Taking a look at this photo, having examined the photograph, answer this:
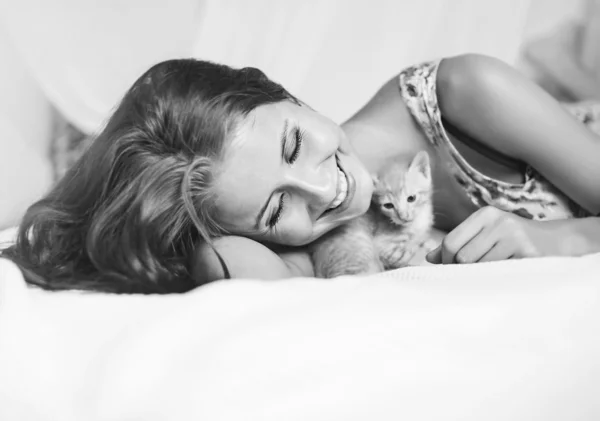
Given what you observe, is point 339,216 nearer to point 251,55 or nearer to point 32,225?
point 32,225

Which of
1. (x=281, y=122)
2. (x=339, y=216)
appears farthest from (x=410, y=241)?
(x=281, y=122)

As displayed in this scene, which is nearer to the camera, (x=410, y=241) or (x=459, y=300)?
(x=459, y=300)

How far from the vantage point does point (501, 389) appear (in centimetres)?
62

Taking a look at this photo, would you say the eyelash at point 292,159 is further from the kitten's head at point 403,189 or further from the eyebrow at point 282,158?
the kitten's head at point 403,189

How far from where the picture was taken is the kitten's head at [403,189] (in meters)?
1.27

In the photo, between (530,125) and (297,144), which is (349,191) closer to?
(297,144)

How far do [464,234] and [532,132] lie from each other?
0.90 feet

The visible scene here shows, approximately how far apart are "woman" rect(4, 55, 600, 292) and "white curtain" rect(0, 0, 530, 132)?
665 millimetres

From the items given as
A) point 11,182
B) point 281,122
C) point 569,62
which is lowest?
point 11,182

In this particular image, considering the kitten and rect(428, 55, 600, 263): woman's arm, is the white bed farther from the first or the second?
the kitten

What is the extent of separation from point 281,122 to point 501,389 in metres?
0.53

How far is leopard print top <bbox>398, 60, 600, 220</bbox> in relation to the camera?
4.00ft

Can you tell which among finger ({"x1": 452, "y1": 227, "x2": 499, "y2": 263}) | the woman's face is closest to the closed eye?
the woman's face

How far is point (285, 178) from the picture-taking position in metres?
0.95
